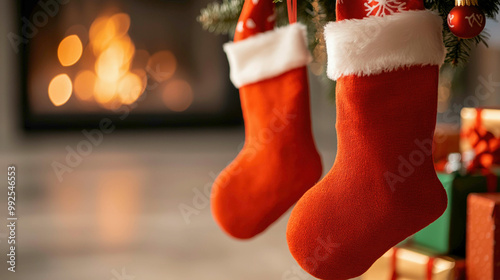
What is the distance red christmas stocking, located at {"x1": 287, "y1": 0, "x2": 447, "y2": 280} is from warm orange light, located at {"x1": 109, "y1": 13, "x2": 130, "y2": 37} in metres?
2.80

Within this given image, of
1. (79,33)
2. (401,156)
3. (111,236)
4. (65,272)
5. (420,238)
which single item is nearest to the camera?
(401,156)

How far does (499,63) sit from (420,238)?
2.93 meters

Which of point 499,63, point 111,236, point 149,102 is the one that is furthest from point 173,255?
point 499,63

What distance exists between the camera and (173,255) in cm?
145

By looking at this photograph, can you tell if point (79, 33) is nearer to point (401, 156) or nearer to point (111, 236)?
point (111, 236)

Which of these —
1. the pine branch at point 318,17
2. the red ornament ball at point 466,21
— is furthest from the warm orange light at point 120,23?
the red ornament ball at point 466,21

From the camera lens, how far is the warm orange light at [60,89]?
122 inches

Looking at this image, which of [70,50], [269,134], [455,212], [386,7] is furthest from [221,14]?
[70,50]

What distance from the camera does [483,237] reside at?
78 centimetres

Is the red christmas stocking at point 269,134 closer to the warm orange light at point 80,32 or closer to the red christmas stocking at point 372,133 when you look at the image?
the red christmas stocking at point 372,133

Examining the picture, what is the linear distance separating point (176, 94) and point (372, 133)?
281 cm

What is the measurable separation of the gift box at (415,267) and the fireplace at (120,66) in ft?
8.13

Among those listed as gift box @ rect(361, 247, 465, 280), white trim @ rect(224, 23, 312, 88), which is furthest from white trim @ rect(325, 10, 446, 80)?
gift box @ rect(361, 247, 465, 280)

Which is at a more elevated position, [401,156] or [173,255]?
[401,156]
